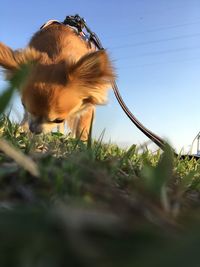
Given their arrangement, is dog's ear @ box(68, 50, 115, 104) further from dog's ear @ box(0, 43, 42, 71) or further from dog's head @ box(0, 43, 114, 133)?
dog's ear @ box(0, 43, 42, 71)

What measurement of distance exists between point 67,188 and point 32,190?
0.07m

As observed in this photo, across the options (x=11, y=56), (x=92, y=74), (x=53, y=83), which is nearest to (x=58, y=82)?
(x=53, y=83)

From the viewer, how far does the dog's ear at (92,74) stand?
417cm

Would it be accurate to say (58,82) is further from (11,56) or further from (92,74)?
(11,56)

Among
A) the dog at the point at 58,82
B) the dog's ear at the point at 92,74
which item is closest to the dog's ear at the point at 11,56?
the dog at the point at 58,82

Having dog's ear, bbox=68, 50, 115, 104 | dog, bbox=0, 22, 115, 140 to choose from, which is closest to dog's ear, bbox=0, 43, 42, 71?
dog, bbox=0, 22, 115, 140

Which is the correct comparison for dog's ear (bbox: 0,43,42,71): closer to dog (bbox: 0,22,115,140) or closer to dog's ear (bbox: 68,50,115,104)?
dog (bbox: 0,22,115,140)

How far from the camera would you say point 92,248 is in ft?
1.07

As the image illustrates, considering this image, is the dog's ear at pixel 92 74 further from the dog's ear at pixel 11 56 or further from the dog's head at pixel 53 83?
the dog's ear at pixel 11 56

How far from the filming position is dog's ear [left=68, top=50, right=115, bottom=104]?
13.7 ft

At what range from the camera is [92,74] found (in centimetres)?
451

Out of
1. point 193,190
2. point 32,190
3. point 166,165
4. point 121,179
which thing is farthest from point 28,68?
point 193,190

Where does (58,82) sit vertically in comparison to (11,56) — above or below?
below

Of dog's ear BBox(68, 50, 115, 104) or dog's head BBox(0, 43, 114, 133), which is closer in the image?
dog's ear BBox(68, 50, 115, 104)
